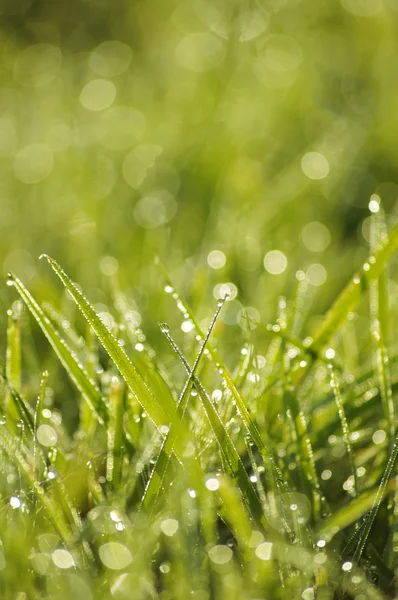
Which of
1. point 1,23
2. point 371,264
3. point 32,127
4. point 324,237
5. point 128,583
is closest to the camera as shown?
point 128,583

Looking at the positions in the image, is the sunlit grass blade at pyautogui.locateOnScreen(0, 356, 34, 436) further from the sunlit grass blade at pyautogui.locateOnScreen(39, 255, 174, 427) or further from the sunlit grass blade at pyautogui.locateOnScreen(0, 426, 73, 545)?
the sunlit grass blade at pyautogui.locateOnScreen(39, 255, 174, 427)

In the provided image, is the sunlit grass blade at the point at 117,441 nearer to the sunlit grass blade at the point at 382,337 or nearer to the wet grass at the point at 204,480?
the wet grass at the point at 204,480

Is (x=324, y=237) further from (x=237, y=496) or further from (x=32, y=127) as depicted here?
(x=32, y=127)

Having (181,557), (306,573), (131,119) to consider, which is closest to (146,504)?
(181,557)

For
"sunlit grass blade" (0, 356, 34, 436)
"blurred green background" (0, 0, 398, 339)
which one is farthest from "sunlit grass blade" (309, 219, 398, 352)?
"sunlit grass blade" (0, 356, 34, 436)

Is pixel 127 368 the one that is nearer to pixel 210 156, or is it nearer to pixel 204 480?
pixel 204 480

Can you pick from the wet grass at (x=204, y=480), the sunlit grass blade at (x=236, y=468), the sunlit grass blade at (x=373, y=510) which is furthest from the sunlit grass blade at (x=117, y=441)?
the sunlit grass blade at (x=373, y=510)

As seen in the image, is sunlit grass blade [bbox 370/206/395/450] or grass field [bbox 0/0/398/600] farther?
sunlit grass blade [bbox 370/206/395/450]

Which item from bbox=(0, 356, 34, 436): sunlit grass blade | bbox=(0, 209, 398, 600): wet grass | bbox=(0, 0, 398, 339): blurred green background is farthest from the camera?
bbox=(0, 0, 398, 339): blurred green background
